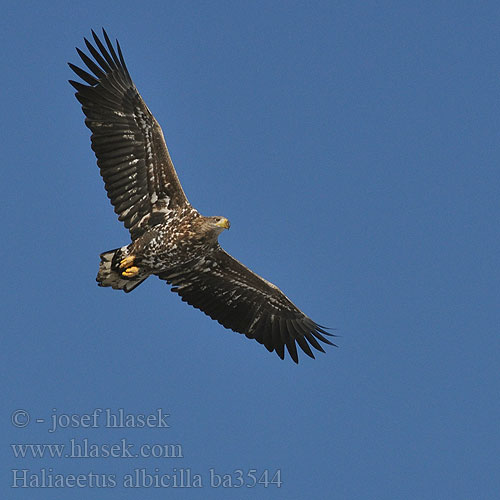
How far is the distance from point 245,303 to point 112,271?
297 centimetres

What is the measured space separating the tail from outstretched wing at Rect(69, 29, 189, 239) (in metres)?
0.46

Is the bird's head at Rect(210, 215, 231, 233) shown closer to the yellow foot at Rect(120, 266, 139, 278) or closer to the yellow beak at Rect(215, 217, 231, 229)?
the yellow beak at Rect(215, 217, 231, 229)

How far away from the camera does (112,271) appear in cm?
1762

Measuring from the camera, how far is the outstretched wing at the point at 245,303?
62.1 feet

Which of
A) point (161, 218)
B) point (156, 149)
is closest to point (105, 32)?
point (156, 149)

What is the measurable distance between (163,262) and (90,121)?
8.68 feet

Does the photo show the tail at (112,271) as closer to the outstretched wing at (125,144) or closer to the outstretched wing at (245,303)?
the outstretched wing at (125,144)

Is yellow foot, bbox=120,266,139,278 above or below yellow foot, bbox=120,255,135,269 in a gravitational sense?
below

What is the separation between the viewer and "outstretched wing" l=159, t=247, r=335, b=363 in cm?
1892

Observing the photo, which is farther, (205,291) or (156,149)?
(205,291)

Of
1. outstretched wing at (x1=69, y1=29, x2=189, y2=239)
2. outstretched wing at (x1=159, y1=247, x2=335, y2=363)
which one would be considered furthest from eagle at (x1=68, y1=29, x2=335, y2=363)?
outstretched wing at (x1=159, y1=247, x2=335, y2=363)

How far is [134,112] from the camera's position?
17688 millimetres

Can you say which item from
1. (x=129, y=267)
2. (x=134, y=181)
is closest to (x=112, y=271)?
(x=129, y=267)

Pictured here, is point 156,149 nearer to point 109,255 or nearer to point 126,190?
point 126,190
